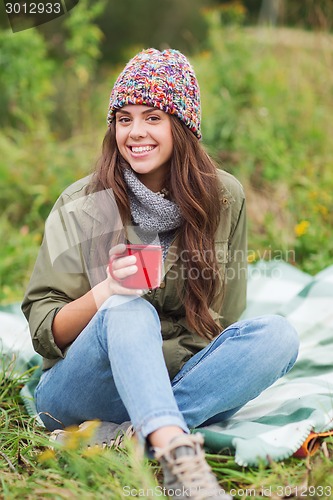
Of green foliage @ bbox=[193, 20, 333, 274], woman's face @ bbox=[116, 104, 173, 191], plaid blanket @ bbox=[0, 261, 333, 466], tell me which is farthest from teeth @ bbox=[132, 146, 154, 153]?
green foliage @ bbox=[193, 20, 333, 274]

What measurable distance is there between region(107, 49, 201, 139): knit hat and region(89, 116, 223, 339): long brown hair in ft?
0.18

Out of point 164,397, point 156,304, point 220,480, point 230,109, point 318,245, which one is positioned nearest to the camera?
point 164,397

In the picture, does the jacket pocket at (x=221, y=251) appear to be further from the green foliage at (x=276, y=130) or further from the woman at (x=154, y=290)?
the green foliage at (x=276, y=130)

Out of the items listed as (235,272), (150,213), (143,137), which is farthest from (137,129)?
(235,272)

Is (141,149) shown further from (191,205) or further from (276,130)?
(276,130)

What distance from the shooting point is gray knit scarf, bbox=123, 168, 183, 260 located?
2.37 meters

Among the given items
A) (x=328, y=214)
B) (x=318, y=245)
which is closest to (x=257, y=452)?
(x=318, y=245)

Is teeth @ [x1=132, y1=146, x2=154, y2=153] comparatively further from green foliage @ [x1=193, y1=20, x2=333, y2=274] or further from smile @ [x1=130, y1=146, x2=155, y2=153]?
green foliage @ [x1=193, y1=20, x2=333, y2=274]

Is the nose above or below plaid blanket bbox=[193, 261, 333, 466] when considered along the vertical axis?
above

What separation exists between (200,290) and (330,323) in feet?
3.22

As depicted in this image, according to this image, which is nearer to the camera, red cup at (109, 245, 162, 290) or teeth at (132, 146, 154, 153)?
red cup at (109, 245, 162, 290)

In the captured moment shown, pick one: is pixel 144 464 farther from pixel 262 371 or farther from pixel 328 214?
pixel 328 214

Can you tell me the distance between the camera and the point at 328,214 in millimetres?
4215

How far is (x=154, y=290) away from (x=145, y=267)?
1.14 ft
